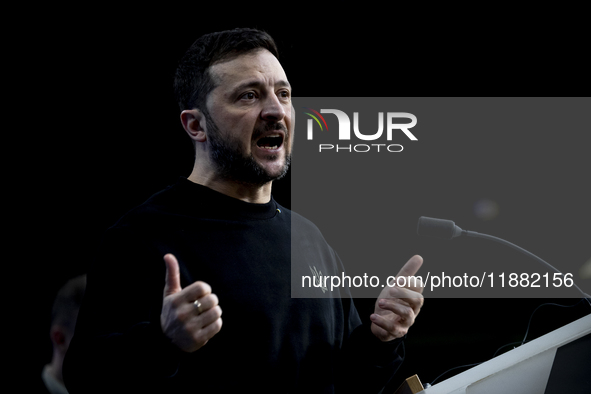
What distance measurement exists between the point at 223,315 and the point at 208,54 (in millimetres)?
762

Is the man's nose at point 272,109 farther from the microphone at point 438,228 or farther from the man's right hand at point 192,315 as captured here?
the man's right hand at point 192,315

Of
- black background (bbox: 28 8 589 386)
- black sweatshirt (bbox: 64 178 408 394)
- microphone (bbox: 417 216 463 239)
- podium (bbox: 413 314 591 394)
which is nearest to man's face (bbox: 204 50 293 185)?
black sweatshirt (bbox: 64 178 408 394)

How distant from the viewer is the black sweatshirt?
1076mm

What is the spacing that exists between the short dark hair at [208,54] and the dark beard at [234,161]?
8 cm

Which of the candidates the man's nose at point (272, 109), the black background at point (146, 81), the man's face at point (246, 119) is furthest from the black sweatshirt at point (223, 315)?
the black background at point (146, 81)

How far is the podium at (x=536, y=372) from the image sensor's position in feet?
3.14

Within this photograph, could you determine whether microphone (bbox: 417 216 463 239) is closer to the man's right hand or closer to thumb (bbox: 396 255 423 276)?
thumb (bbox: 396 255 423 276)

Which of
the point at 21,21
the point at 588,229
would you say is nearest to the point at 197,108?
the point at 21,21

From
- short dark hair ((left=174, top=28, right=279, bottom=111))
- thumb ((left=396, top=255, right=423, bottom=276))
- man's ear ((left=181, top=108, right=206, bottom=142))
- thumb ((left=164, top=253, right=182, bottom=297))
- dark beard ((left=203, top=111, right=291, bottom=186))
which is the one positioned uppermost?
short dark hair ((left=174, top=28, right=279, bottom=111))

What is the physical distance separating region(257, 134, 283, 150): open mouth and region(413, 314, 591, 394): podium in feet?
2.57

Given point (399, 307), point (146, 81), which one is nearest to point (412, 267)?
point (399, 307)

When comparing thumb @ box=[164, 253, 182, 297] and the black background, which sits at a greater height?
the black background

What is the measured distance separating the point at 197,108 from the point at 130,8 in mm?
1242

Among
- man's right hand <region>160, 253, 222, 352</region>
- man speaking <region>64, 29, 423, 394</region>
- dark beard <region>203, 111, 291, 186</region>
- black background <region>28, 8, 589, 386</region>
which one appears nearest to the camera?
man's right hand <region>160, 253, 222, 352</region>
